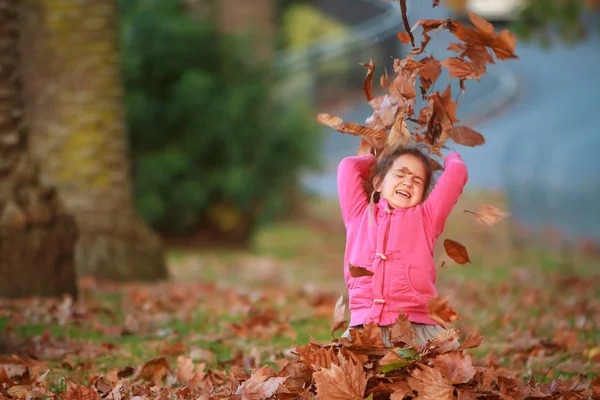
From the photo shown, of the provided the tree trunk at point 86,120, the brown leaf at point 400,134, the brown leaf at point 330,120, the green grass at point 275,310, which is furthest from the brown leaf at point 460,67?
the tree trunk at point 86,120

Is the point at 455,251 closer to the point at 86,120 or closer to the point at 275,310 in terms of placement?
the point at 275,310

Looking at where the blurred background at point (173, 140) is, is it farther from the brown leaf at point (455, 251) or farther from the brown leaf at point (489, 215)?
the brown leaf at point (455, 251)

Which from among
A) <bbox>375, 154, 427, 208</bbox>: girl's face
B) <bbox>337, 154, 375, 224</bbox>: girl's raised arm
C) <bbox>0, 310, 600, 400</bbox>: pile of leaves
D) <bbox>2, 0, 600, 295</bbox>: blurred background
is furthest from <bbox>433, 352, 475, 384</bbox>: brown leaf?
<bbox>2, 0, 600, 295</bbox>: blurred background

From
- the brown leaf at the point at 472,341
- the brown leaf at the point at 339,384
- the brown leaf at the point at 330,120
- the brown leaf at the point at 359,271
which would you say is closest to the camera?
the brown leaf at the point at 339,384

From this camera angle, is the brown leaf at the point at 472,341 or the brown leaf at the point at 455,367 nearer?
the brown leaf at the point at 455,367

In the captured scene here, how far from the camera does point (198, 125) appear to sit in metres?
13.1

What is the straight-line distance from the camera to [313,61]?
24.9 meters

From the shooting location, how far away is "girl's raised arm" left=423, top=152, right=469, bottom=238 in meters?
3.88

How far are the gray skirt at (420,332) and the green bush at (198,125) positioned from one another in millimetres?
9182

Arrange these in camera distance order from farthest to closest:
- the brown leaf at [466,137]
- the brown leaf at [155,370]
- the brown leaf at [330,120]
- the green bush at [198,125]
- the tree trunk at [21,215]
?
1. the green bush at [198,125]
2. the tree trunk at [21,215]
3. the brown leaf at [155,370]
4. the brown leaf at [330,120]
5. the brown leaf at [466,137]

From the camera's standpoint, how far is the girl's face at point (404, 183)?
154 inches

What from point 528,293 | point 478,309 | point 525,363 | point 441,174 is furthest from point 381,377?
point 528,293

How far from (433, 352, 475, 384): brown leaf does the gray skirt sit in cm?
30

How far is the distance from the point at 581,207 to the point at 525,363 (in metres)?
8.01
